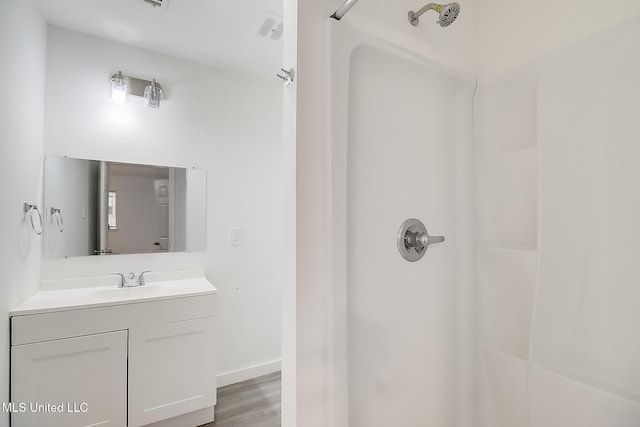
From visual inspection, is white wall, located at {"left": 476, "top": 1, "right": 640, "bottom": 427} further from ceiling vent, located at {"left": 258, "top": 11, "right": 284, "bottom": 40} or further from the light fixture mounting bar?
the light fixture mounting bar

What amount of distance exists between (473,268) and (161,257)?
203cm

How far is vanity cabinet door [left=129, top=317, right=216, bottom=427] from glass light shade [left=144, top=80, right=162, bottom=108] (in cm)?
149

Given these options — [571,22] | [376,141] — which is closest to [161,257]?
[376,141]

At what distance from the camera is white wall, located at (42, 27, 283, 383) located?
6.17 ft

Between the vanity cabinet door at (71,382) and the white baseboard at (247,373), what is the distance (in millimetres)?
797

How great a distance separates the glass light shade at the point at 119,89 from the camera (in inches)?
76.5

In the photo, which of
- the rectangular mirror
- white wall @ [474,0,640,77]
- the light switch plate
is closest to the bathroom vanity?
the rectangular mirror

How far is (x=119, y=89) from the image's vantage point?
1.95 meters

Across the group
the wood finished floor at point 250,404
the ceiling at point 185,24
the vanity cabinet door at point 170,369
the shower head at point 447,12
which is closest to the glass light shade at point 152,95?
the ceiling at point 185,24

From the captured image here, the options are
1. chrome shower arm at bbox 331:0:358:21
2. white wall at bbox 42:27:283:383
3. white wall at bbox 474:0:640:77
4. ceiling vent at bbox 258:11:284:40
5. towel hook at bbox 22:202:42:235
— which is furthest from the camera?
white wall at bbox 42:27:283:383

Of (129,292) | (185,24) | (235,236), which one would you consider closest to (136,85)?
(185,24)

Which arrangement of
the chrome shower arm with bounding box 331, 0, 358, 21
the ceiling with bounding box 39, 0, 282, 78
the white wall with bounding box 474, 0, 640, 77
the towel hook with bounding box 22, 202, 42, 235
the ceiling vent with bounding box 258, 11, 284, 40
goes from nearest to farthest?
the chrome shower arm with bounding box 331, 0, 358, 21, the white wall with bounding box 474, 0, 640, 77, the towel hook with bounding box 22, 202, 42, 235, the ceiling with bounding box 39, 0, 282, 78, the ceiling vent with bounding box 258, 11, 284, 40

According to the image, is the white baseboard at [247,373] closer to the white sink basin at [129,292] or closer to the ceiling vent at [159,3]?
the white sink basin at [129,292]

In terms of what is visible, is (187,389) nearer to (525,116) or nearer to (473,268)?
(473,268)
